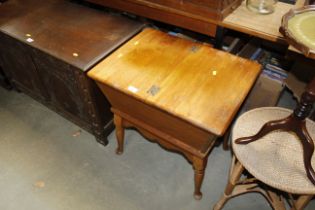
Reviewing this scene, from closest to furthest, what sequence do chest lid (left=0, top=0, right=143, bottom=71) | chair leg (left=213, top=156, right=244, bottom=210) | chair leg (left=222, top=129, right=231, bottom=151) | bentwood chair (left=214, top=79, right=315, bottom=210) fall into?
bentwood chair (left=214, top=79, right=315, bottom=210) < chair leg (left=213, top=156, right=244, bottom=210) < chest lid (left=0, top=0, right=143, bottom=71) < chair leg (left=222, top=129, right=231, bottom=151)

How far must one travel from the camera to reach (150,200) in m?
1.53

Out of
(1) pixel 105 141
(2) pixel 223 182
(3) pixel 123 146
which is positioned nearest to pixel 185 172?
(2) pixel 223 182

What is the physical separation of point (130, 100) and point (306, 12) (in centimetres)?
78

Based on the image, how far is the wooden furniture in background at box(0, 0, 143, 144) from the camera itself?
145 cm

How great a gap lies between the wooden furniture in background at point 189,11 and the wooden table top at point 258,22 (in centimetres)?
4

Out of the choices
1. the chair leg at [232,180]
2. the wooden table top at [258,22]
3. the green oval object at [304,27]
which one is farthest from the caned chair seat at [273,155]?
the green oval object at [304,27]

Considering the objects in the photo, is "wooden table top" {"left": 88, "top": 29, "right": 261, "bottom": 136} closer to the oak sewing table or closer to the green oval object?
the oak sewing table

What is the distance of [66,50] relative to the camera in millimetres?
1454

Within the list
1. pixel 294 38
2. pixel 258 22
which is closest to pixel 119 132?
pixel 258 22

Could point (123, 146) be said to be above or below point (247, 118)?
below

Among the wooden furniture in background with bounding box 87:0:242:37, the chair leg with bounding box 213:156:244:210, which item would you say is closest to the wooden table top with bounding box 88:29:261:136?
the wooden furniture in background with bounding box 87:0:242:37

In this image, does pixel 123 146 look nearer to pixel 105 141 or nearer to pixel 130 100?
pixel 105 141

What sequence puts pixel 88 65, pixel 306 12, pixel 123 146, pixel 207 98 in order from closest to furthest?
pixel 306 12 < pixel 207 98 < pixel 88 65 < pixel 123 146

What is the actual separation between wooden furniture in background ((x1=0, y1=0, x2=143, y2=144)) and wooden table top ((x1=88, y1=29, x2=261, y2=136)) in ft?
0.53
